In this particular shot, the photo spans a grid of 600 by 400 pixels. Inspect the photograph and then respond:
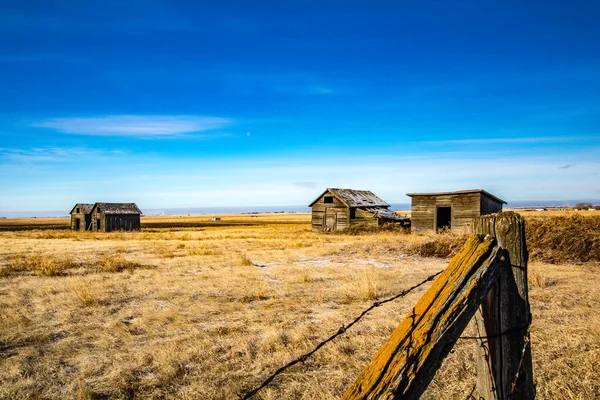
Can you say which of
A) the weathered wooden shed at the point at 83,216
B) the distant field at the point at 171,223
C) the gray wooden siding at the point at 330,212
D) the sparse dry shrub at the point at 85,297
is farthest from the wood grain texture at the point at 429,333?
the distant field at the point at 171,223

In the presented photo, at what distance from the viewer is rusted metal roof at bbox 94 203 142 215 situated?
43781 millimetres

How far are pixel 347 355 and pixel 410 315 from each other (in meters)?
3.55

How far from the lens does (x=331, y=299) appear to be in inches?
336

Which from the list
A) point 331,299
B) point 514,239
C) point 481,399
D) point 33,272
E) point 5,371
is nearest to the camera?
point 514,239

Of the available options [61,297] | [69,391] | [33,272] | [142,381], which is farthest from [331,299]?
[33,272]

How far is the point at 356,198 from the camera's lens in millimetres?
36250

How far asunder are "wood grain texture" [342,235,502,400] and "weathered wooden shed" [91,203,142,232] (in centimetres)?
4666

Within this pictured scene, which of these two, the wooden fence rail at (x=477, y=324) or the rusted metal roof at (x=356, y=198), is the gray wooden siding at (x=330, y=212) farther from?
the wooden fence rail at (x=477, y=324)

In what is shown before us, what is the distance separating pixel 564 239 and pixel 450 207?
44.8 ft

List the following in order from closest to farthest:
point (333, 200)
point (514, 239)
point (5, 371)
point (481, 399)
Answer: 1. point (514, 239)
2. point (481, 399)
3. point (5, 371)
4. point (333, 200)

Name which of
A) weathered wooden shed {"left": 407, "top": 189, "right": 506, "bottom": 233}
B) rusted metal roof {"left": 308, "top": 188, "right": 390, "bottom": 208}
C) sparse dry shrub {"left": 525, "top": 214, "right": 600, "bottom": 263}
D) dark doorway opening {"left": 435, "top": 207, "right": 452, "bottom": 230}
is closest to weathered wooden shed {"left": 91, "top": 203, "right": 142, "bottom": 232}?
rusted metal roof {"left": 308, "top": 188, "right": 390, "bottom": 208}

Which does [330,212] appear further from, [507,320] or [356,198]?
[507,320]

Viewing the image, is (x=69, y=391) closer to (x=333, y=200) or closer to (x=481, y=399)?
(x=481, y=399)

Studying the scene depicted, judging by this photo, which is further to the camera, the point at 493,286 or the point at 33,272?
the point at 33,272
